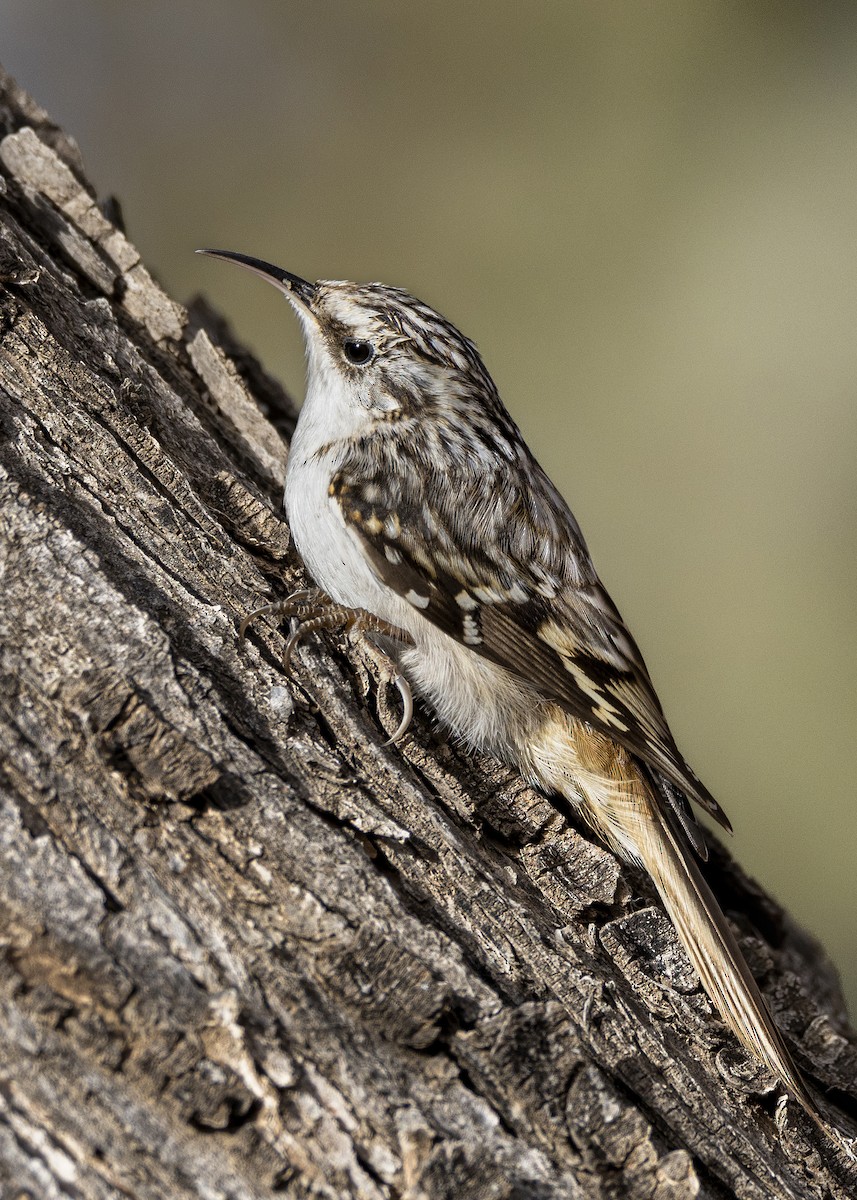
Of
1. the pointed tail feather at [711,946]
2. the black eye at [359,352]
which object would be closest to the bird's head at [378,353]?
the black eye at [359,352]

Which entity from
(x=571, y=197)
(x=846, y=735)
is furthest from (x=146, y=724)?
(x=571, y=197)

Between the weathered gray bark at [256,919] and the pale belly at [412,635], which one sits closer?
the weathered gray bark at [256,919]

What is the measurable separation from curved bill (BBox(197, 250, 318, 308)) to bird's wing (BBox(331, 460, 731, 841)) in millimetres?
538

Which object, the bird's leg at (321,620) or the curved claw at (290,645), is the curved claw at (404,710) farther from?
the curved claw at (290,645)

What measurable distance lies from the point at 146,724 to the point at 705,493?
4.49 meters

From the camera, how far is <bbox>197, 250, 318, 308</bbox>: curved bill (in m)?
2.31

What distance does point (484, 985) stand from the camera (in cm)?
128

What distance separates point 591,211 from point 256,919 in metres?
5.01

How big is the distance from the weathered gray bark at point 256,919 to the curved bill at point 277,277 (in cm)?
55

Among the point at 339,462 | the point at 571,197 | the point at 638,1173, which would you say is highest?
the point at 571,197

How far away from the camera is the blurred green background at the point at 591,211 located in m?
5.19

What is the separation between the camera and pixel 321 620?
1695 millimetres

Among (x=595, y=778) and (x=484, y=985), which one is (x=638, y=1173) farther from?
(x=595, y=778)

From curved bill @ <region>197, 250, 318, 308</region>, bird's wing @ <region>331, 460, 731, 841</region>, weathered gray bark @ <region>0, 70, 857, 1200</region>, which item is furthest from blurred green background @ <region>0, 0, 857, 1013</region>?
weathered gray bark @ <region>0, 70, 857, 1200</region>
